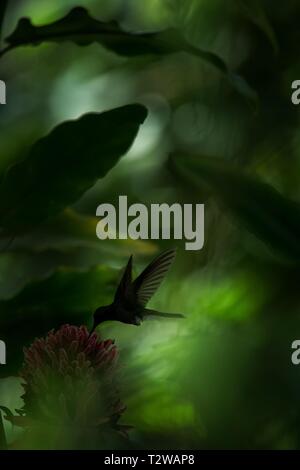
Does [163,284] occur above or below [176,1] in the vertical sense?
below

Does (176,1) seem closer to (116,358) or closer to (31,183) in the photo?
(31,183)

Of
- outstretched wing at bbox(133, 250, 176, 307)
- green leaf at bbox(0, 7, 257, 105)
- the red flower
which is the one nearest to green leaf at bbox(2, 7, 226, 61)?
green leaf at bbox(0, 7, 257, 105)

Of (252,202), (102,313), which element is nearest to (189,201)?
(252,202)

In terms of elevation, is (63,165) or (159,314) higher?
(63,165)

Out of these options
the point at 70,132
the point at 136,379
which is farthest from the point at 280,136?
the point at 136,379

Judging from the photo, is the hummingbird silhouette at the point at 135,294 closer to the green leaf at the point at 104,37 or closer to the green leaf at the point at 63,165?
the green leaf at the point at 63,165

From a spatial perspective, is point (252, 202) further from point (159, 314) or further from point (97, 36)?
point (97, 36)
